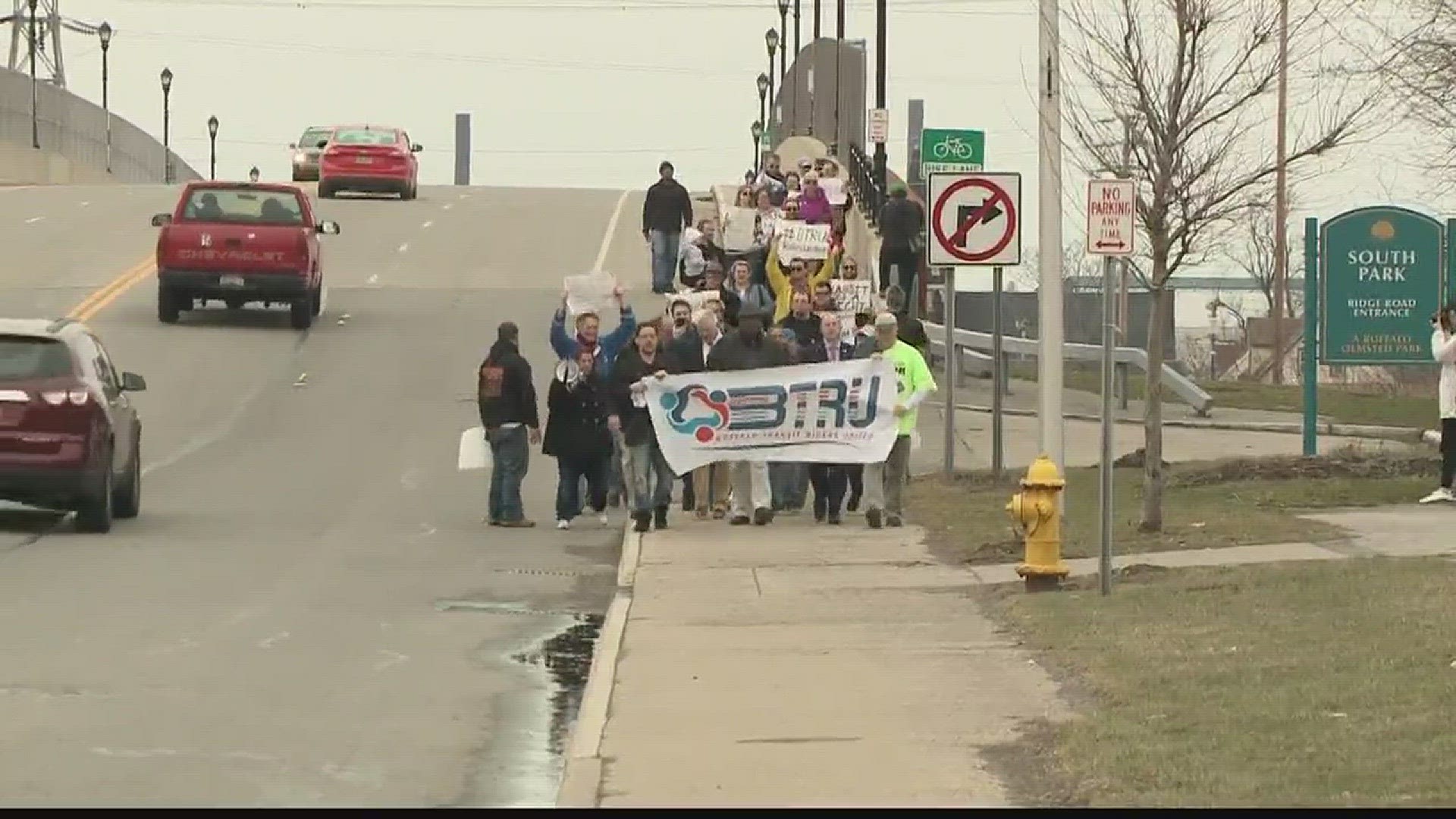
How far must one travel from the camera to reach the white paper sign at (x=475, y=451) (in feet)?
70.8

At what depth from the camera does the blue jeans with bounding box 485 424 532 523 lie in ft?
70.4

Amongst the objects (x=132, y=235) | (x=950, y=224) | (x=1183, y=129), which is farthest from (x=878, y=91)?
(x=1183, y=129)

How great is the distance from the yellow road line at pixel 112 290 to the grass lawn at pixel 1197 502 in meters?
16.8

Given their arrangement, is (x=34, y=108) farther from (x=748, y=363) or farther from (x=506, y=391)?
(x=748, y=363)

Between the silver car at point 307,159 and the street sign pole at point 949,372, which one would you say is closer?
the street sign pole at point 949,372

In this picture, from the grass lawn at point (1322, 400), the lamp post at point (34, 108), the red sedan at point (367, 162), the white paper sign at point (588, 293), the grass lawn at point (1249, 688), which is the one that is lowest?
the grass lawn at point (1249, 688)

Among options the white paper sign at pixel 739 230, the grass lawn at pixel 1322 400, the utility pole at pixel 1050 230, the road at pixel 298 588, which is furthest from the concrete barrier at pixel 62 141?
the utility pole at pixel 1050 230

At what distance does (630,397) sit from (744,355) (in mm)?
1017

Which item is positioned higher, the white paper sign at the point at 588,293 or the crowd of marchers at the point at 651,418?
the white paper sign at the point at 588,293

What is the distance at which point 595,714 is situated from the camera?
1203cm

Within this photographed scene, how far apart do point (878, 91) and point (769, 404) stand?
22.8 metres

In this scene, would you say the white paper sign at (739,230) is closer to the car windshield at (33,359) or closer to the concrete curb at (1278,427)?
the concrete curb at (1278,427)

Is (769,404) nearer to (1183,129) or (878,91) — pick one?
(1183,129)

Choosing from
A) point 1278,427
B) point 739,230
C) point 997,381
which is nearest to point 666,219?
point 739,230
